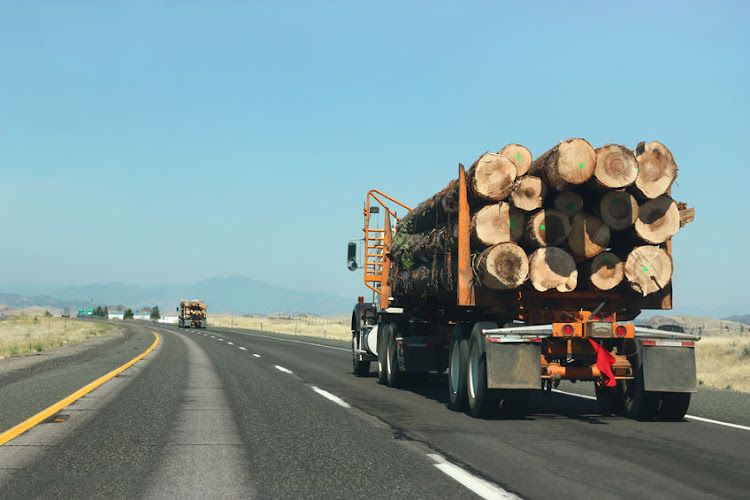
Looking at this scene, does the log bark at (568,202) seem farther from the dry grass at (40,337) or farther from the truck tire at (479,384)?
the dry grass at (40,337)

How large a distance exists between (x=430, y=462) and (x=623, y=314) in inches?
196

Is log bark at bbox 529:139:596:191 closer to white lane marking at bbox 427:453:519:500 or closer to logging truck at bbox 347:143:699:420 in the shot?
logging truck at bbox 347:143:699:420

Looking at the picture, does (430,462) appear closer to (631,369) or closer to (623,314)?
(631,369)

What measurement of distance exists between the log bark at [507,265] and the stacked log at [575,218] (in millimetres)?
12

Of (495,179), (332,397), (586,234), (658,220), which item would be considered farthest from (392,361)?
(658,220)

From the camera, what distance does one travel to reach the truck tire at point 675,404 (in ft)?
31.1

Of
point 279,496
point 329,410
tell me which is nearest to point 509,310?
point 329,410

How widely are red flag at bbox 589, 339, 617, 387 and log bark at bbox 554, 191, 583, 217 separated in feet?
5.67

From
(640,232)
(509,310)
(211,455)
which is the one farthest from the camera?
(509,310)

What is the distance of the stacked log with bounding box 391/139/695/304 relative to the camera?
29.9 ft

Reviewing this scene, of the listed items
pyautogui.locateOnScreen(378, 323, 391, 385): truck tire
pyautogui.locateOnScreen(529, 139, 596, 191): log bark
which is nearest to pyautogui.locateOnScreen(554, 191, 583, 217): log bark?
pyautogui.locateOnScreen(529, 139, 596, 191): log bark

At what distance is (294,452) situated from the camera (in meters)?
6.93

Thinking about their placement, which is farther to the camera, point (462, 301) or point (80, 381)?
point (80, 381)

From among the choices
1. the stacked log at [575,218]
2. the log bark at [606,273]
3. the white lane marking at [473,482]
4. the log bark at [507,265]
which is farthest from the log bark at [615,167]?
the white lane marking at [473,482]
